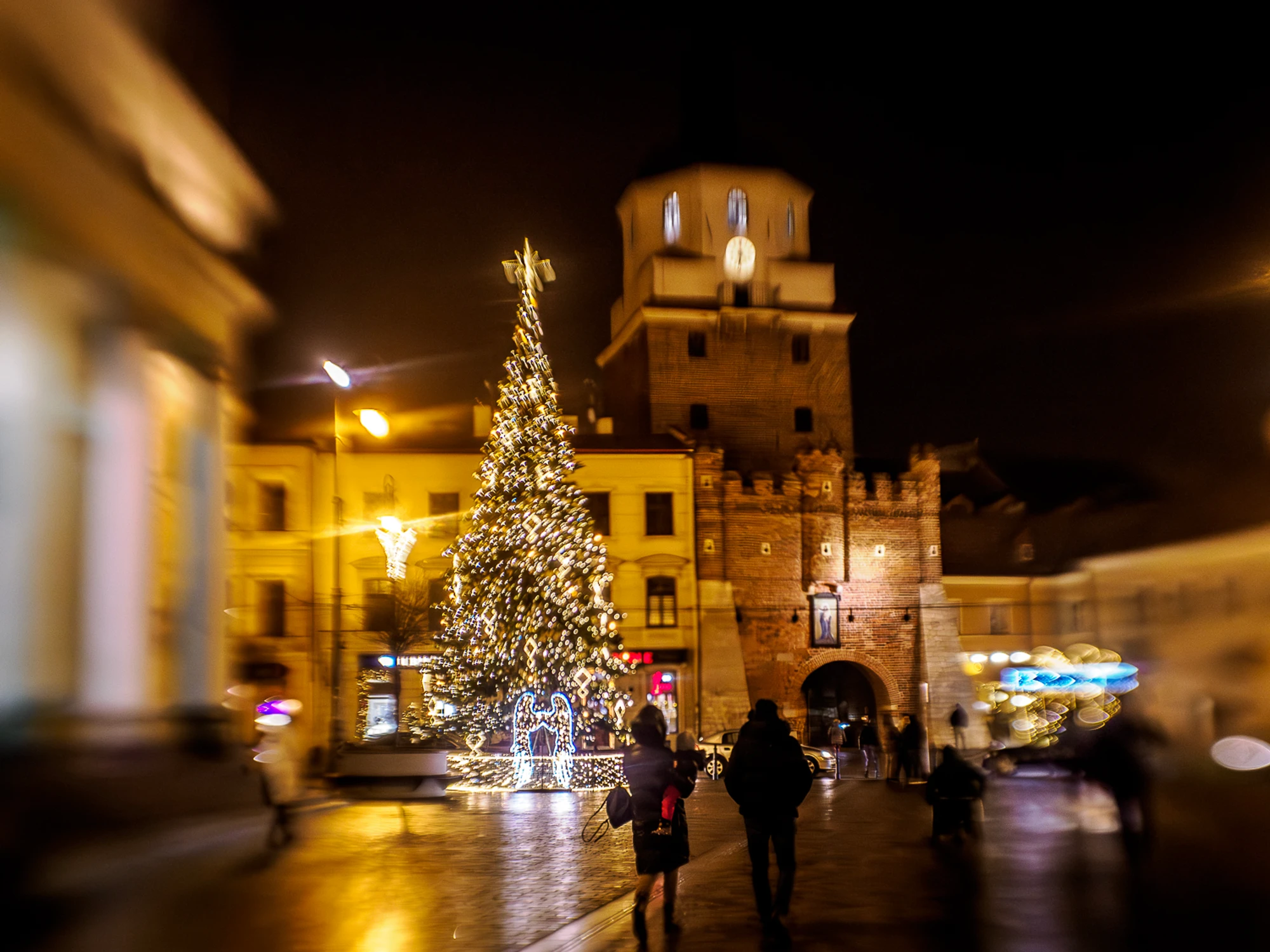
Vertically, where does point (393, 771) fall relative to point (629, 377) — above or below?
below

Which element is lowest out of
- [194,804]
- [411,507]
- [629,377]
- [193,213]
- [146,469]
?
[194,804]

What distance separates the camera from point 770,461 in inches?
2015

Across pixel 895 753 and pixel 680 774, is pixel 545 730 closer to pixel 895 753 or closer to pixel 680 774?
pixel 895 753

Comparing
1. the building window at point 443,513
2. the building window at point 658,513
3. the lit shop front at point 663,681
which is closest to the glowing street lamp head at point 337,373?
the building window at point 443,513

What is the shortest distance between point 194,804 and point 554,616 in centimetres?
2618

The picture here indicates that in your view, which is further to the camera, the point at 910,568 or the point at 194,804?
the point at 910,568

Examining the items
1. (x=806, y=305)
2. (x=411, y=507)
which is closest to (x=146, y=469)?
(x=411, y=507)

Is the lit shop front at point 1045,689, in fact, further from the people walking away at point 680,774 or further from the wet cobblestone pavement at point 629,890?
the people walking away at point 680,774

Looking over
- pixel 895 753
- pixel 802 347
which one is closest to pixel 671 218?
pixel 802 347

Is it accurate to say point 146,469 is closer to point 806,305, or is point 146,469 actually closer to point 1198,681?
point 1198,681

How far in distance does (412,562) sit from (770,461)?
1656 cm

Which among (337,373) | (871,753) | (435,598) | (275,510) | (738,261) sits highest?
(738,261)

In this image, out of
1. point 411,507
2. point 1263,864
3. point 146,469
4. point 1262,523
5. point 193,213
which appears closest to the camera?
point 146,469

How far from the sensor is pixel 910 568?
153 ft
